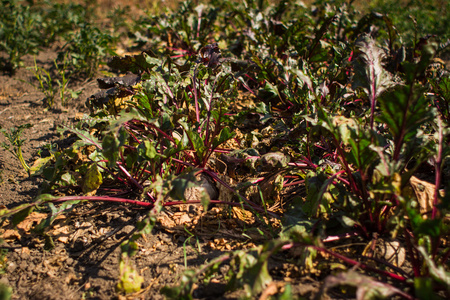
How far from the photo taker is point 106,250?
1851 millimetres

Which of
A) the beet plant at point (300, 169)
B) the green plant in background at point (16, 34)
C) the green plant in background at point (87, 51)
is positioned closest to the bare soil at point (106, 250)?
the beet plant at point (300, 169)

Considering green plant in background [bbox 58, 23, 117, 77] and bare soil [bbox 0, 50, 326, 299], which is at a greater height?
green plant in background [bbox 58, 23, 117, 77]

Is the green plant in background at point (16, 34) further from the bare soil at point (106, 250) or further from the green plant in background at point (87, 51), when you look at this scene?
the bare soil at point (106, 250)

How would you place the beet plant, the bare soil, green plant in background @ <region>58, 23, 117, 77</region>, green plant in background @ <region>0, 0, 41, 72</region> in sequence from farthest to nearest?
green plant in background @ <region>0, 0, 41, 72</region>, green plant in background @ <region>58, 23, 117, 77</region>, the bare soil, the beet plant

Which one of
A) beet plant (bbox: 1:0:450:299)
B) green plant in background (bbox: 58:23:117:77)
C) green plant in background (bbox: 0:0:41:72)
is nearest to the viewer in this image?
beet plant (bbox: 1:0:450:299)

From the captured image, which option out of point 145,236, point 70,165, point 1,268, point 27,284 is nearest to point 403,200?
point 145,236

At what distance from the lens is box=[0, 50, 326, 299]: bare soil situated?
1.60 m

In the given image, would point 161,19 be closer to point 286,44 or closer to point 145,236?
point 286,44

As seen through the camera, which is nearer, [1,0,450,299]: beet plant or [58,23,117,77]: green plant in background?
[1,0,450,299]: beet plant

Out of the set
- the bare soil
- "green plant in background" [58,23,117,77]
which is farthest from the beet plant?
"green plant in background" [58,23,117,77]

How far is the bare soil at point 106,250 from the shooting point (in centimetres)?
160

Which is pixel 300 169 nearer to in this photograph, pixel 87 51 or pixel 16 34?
pixel 87 51

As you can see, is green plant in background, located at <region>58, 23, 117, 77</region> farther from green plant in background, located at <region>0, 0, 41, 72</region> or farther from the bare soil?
the bare soil

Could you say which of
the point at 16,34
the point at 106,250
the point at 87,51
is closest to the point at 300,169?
the point at 106,250
